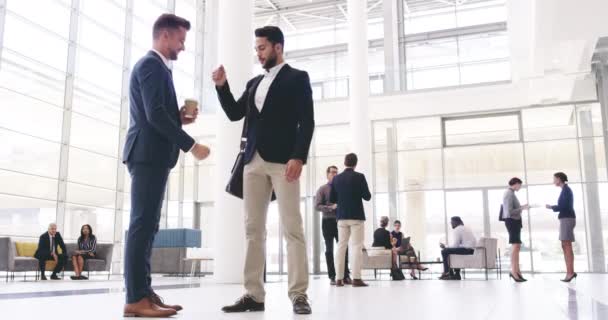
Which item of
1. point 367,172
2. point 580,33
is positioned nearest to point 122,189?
point 367,172

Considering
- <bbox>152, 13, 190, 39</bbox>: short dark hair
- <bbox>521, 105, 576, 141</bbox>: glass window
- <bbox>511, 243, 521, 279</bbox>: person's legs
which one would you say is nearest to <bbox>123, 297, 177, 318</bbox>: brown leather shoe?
<bbox>152, 13, 190, 39</bbox>: short dark hair

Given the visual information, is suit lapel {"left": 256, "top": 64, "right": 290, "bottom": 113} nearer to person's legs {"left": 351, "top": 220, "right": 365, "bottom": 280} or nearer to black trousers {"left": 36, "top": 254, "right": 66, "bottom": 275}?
person's legs {"left": 351, "top": 220, "right": 365, "bottom": 280}

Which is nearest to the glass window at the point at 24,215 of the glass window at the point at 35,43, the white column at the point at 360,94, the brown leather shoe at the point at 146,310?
the glass window at the point at 35,43

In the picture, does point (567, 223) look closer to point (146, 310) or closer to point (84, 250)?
point (146, 310)

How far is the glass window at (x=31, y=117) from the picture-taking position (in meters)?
13.5

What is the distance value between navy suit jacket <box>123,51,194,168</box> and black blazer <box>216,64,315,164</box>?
0.50 m

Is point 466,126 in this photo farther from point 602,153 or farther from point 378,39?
point 378,39

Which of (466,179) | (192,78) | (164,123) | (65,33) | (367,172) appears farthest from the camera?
(192,78)

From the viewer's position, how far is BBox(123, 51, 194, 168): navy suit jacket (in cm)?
305

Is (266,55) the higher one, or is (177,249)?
(266,55)

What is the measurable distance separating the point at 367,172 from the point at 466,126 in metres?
4.66

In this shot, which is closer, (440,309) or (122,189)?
(440,309)

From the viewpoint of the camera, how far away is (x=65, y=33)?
15.2 meters

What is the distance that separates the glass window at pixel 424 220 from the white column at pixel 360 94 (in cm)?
252
